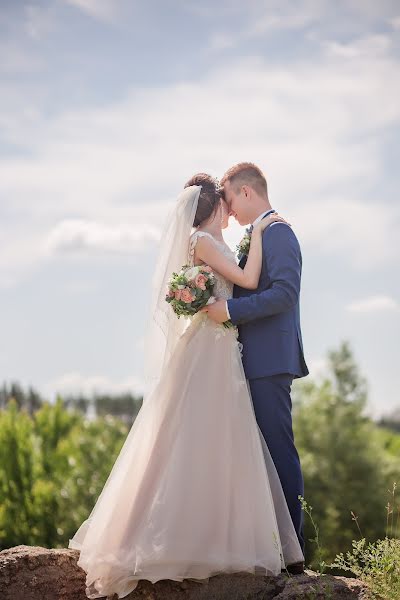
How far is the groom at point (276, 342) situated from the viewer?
6.44m

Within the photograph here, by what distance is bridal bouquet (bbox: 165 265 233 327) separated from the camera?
6355mm

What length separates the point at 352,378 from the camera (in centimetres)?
4025

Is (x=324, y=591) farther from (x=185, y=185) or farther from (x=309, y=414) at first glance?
(x=309, y=414)

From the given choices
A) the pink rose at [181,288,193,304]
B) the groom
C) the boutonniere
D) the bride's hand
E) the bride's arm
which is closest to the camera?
Result: the pink rose at [181,288,193,304]

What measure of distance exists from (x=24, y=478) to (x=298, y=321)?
30.7 meters

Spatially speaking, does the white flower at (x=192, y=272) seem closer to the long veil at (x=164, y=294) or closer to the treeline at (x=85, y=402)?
the long veil at (x=164, y=294)

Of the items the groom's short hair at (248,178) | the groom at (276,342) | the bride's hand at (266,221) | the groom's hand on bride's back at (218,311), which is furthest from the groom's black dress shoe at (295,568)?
the groom's short hair at (248,178)

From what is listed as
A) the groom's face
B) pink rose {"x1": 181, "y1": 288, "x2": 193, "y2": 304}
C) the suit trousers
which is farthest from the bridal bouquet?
the suit trousers

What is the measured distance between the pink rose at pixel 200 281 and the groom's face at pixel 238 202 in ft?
2.68

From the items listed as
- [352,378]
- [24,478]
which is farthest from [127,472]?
[352,378]

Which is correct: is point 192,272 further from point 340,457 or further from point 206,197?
point 340,457

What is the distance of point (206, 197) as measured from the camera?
22.3ft

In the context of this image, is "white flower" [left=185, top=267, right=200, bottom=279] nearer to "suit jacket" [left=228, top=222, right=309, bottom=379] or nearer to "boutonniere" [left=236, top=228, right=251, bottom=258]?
"suit jacket" [left=228, top=222, right=309, bottom=379]

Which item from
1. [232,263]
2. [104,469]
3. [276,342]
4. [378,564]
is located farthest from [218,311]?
[104,469]
